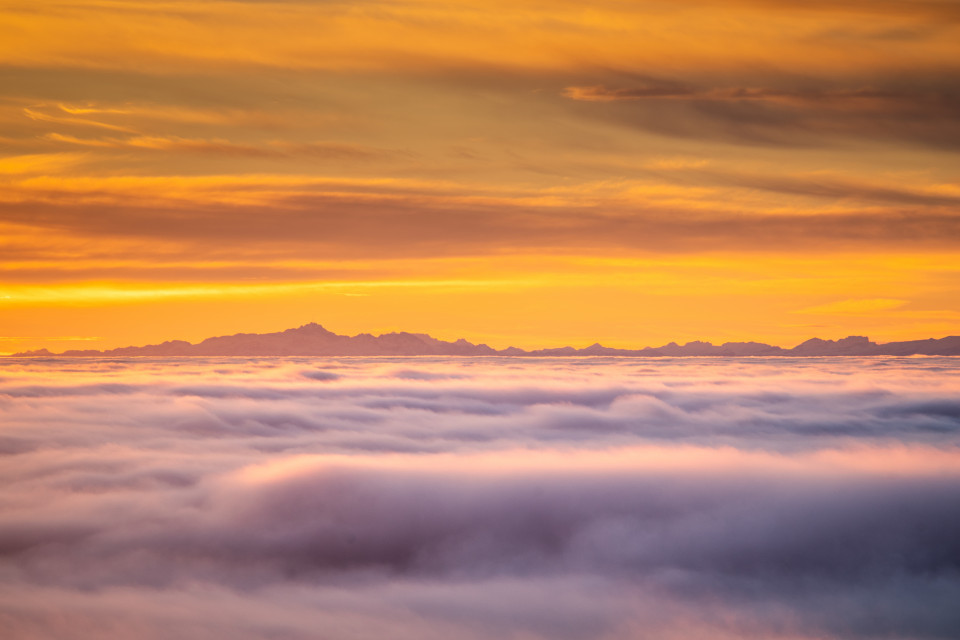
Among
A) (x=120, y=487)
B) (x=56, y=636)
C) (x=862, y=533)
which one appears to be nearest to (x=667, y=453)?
(x=862, y=533)

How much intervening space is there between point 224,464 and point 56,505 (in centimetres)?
1443

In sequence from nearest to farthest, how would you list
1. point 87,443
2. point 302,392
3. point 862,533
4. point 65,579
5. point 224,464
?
point 65,579
point 862,533
point 224,464
point 87,443
point 302,392

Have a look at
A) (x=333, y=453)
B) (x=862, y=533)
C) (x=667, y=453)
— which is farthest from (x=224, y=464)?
(x=862, y=533)

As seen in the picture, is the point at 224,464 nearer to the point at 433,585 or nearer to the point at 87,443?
the point at 87,443

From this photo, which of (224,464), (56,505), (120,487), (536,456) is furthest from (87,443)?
(536,456)

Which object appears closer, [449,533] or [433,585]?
[433,585]

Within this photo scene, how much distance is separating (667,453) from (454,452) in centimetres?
1497

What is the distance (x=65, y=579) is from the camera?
95.1ft

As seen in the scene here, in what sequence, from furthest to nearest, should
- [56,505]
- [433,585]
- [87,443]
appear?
1. [87,443]
2. [56,505]
3. [433,585]

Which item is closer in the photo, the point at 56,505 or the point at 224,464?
the point at 56,505

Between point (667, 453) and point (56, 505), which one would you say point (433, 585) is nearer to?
point (56, 505)

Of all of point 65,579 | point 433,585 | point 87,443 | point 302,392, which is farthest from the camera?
point 302,392

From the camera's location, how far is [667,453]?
58.7 metres

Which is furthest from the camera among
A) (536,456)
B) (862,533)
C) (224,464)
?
(536,456)
